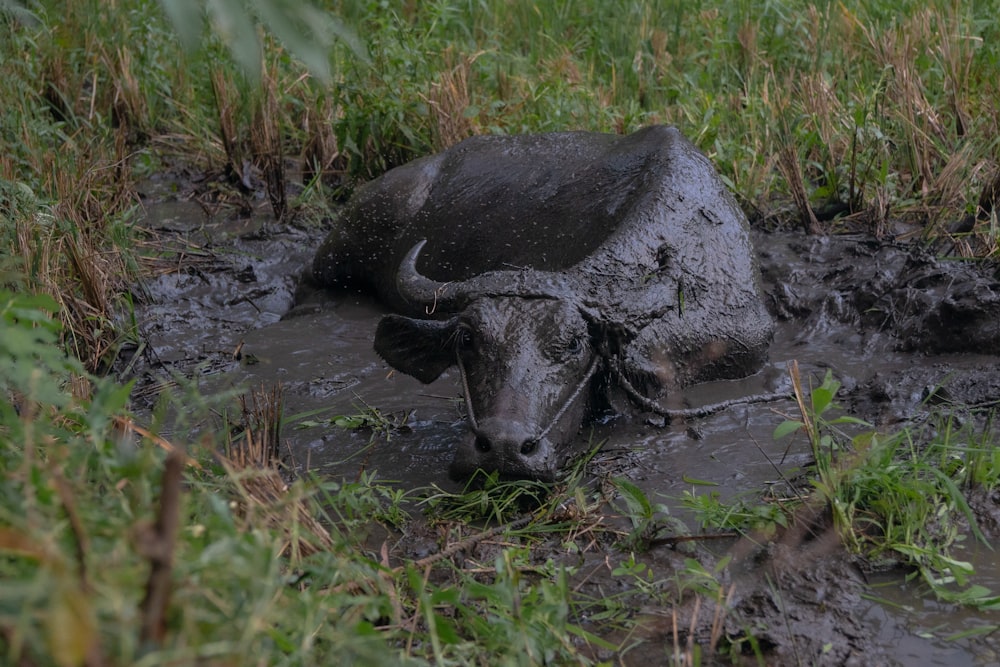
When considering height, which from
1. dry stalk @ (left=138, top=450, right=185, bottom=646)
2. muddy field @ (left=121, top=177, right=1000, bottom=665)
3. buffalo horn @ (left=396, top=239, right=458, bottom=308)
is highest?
dry stalk @ (left=138, top=450, right=185, bottom=646)

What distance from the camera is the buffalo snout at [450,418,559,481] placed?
359 centimetres

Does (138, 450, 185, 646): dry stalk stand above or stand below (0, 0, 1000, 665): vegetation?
above

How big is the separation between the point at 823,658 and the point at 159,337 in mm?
3903

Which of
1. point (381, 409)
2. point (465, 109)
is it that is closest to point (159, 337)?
point (381, 409)

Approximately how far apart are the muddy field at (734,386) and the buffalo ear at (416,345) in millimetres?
232

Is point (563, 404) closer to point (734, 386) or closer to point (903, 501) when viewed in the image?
point (734, 386)

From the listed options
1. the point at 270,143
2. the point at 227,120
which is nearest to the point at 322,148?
the point at 270,143

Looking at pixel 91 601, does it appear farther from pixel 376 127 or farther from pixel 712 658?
pixel 376 127

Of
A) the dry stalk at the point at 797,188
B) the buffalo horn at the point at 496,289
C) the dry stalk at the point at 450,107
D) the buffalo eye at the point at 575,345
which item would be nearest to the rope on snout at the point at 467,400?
the buffalo horn at the point at 496,289

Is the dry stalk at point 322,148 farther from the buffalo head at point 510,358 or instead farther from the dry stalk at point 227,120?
the buffalo head at point 510,358

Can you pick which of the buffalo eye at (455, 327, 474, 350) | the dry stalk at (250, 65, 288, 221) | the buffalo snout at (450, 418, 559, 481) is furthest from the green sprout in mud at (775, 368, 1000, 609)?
the dry stalk at (250, 65, 288, 221)

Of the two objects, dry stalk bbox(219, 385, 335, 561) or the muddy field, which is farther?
the muddy field

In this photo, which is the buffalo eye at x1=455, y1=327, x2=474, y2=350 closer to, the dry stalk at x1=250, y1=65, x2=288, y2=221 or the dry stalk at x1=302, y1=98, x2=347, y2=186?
the dry stalk at x1=250, y1=65, x2=288, y2=221

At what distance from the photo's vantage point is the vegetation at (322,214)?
5.62 feet
